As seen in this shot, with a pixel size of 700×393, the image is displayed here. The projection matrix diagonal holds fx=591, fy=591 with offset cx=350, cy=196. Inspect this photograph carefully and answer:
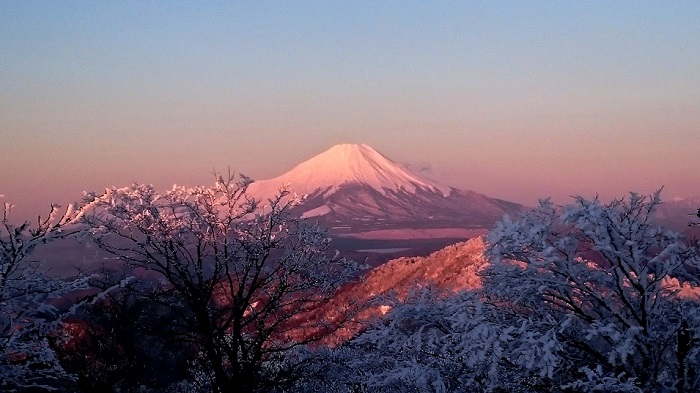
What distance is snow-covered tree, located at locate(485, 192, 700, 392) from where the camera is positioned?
21.4ft

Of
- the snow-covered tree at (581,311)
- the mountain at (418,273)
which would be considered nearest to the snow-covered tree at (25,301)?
the snow-covered tree at (581,311)

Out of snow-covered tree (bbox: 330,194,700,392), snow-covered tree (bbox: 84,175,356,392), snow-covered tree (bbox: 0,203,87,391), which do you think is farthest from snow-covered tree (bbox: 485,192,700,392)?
snow-covered tree (bbox: 84,175,356,392)

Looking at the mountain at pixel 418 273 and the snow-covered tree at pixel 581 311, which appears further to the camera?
the mountain at pixel 418 273

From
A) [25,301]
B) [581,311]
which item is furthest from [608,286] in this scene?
[25,301]

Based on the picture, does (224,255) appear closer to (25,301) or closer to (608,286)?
(25,301)

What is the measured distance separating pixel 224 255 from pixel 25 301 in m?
6.48

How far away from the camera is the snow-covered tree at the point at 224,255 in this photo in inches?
485

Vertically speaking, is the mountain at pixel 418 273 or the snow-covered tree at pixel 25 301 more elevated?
the snow-covered tree at pixel 25 301

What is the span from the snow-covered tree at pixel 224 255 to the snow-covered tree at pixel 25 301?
4.70 metres

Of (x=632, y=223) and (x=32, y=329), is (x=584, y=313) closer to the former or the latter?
(x=632, y=223)

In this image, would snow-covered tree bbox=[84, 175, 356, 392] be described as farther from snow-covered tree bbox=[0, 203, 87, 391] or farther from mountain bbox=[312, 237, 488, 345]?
mountain bbox=[312, 237, 488, 345]

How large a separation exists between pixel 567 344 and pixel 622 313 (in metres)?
0.82

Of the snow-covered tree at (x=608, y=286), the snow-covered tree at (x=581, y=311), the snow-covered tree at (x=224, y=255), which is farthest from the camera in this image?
the snow-covered tree at (x=224, y=255)

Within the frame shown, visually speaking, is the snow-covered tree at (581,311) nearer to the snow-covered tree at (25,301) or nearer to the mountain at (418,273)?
the snow-covered tree at (25,301)
